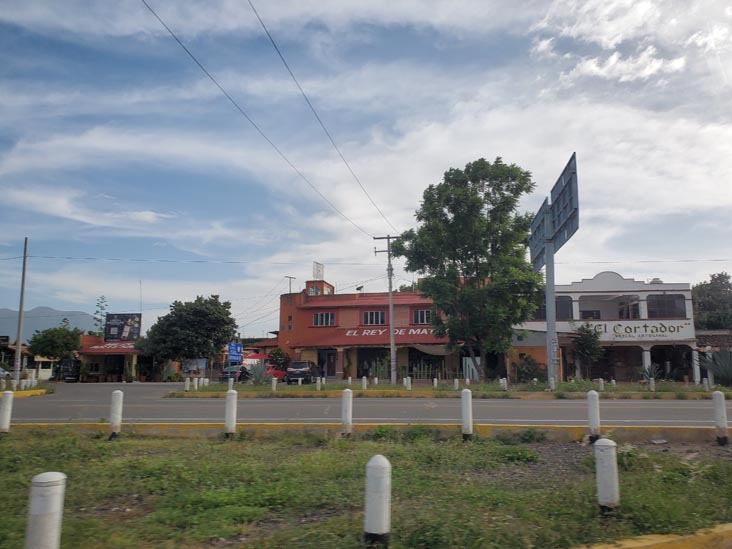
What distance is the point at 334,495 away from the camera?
6.00 metres

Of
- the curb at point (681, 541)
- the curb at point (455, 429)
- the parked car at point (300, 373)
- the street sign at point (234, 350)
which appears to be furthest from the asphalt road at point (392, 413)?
the parked car at point (300, 373)

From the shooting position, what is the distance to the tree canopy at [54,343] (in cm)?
4341

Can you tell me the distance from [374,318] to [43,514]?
127ft

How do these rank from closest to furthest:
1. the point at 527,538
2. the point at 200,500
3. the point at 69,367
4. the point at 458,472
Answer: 1. the point at 527,538
2. the point at 200,500
3. the point at 458,472
4. the point at 69,367

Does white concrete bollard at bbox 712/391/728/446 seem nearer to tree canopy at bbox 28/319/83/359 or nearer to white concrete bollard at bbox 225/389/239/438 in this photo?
white concrete bollard at bbox 225/389/239/438

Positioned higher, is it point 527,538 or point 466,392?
point 466,392

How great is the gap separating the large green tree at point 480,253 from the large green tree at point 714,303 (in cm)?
2594

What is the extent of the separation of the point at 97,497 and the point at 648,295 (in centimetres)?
3767

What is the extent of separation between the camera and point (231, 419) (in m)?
10.0

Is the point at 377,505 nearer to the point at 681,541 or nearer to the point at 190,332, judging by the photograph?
the point at 681,541

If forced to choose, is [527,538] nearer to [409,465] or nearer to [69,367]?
[409,465]

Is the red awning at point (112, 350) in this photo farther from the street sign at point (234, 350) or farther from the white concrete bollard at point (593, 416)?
the white concrete bollard at point (593, 416)

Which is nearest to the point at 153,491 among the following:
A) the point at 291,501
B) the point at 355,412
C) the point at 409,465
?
Answer: the point at 291,501

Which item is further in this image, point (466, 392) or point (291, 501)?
point (466, 392)
